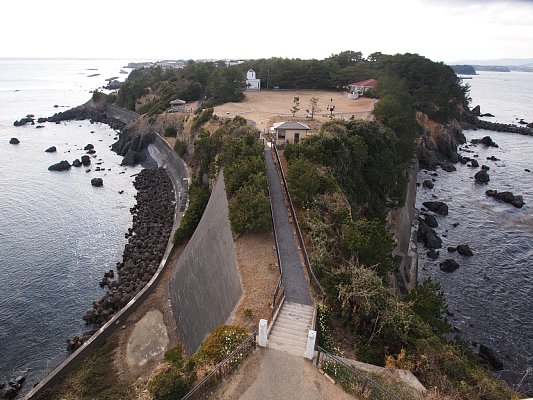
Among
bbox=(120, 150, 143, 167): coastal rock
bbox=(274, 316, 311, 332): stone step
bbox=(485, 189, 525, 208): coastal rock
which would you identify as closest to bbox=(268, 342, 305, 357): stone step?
bbox=(274, 316, 311, 332): stone step

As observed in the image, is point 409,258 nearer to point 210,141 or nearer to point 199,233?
point 199,233

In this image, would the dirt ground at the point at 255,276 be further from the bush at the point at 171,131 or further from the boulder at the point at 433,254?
the bush at the point at 171,131

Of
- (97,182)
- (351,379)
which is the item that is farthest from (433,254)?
(97,182)

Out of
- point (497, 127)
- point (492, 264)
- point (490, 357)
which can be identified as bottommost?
point (490, 357)

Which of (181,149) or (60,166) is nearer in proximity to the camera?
(181,149)

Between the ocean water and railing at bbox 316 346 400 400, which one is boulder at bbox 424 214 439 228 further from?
the ocean water

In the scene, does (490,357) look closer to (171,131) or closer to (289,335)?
(289,335)

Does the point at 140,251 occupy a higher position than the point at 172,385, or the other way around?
the point at 172,385

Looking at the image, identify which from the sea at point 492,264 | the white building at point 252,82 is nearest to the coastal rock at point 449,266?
the sea at point 492,264
